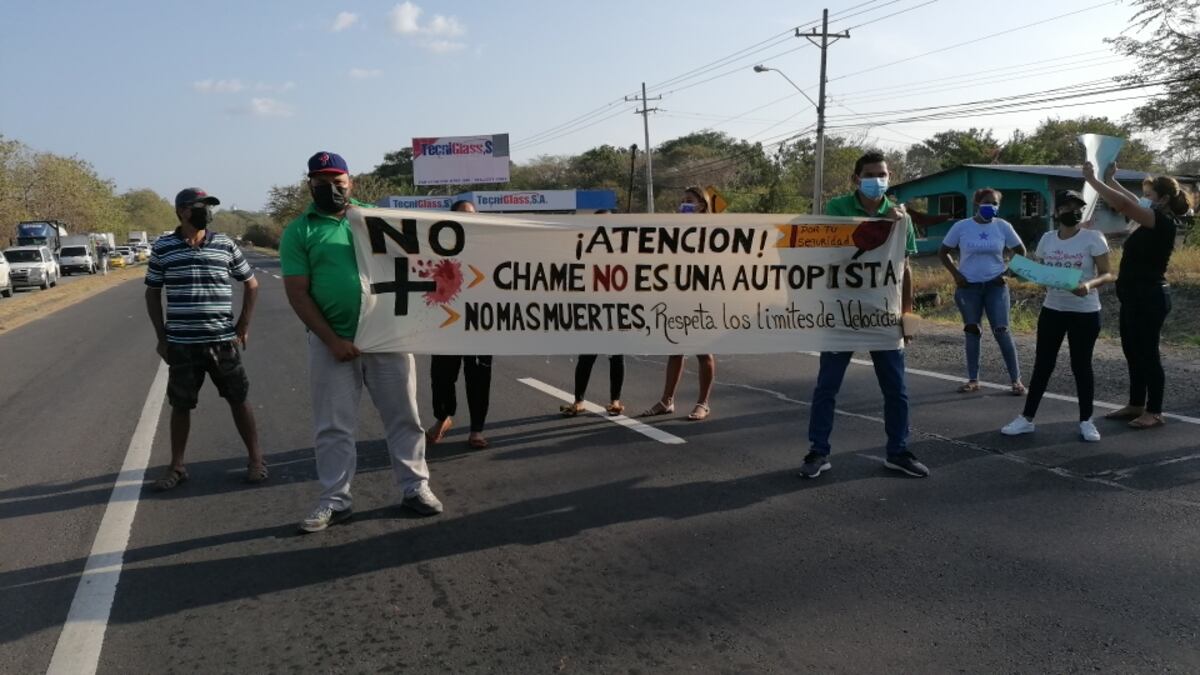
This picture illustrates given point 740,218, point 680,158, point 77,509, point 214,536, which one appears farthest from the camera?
point 680,158

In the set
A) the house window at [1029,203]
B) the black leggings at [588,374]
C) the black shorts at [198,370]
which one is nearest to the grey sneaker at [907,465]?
the black leggings at [588,374]

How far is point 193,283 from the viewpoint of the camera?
5316 mm

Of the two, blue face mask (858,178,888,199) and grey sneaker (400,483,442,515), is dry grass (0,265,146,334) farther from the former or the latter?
blue face mask (858,178,888,199)

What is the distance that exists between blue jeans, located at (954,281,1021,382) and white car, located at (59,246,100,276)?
53.7 meters

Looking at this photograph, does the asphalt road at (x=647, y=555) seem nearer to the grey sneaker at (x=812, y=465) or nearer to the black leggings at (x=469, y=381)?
the grey sneaker at (x=812, y=465)

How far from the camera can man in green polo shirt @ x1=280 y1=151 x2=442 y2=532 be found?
4.55 metres

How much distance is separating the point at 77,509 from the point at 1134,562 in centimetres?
585

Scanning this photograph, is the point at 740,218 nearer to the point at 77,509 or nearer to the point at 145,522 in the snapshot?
the point at 145,522

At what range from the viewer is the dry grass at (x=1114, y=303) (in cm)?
1220

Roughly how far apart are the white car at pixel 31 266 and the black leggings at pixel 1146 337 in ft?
120

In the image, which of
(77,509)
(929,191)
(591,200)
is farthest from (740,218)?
(591,200)

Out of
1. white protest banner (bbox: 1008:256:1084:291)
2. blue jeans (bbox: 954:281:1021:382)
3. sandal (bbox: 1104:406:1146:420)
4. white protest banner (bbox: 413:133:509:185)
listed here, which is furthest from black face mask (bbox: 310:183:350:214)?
white protest banner (bbox: 413:133:509:185)

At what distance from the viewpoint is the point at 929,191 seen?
121ft

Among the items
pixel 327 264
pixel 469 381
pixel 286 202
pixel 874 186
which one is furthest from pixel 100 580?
pixel 286 202
